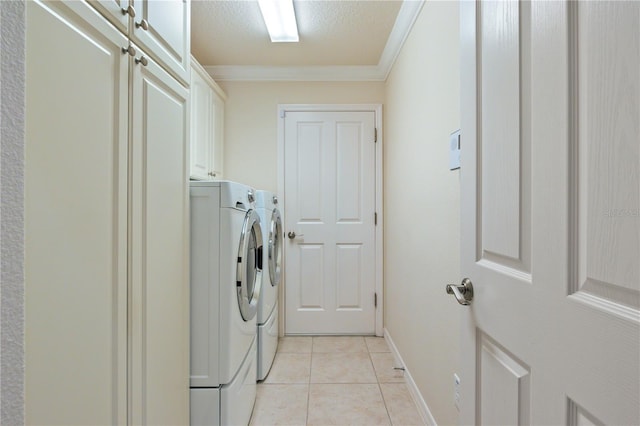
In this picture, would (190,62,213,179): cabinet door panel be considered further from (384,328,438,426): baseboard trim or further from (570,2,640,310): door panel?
(570,2,640,310): door panel

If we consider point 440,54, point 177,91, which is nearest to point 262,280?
point 177,91

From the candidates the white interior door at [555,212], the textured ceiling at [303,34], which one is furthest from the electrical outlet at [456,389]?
the textured ceiling at [303,34]

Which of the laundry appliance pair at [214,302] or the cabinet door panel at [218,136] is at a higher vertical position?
the cabinet door panel at [218,136]

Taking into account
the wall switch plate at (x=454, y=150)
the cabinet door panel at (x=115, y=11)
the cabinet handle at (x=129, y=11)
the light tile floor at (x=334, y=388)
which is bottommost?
the light tile floor at (x=334, y=388)

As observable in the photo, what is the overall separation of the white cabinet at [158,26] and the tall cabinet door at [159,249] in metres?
0.06

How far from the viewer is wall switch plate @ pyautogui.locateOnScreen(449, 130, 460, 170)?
139 cm

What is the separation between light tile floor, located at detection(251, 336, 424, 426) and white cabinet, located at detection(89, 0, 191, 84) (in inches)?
72.3

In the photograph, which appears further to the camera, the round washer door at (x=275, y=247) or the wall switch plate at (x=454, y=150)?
the round washer door at (x=275, y=247)

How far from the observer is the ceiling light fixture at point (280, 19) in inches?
79.5

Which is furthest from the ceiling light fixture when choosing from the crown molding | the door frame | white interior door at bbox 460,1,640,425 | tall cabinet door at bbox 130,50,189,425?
white interior door at bbox 460,1,640,425

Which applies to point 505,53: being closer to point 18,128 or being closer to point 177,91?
point 18,128

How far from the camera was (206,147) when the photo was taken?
2629mm

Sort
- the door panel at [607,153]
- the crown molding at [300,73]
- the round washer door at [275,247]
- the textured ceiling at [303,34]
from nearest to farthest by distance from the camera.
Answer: the door panel at [607,153] < the textured ceiling at [303,34] < the round washer door at [275,247] < the crown molding at [300,73]

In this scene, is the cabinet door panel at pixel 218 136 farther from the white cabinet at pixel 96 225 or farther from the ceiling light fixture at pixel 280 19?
the white cabinet at pixel 96 225
